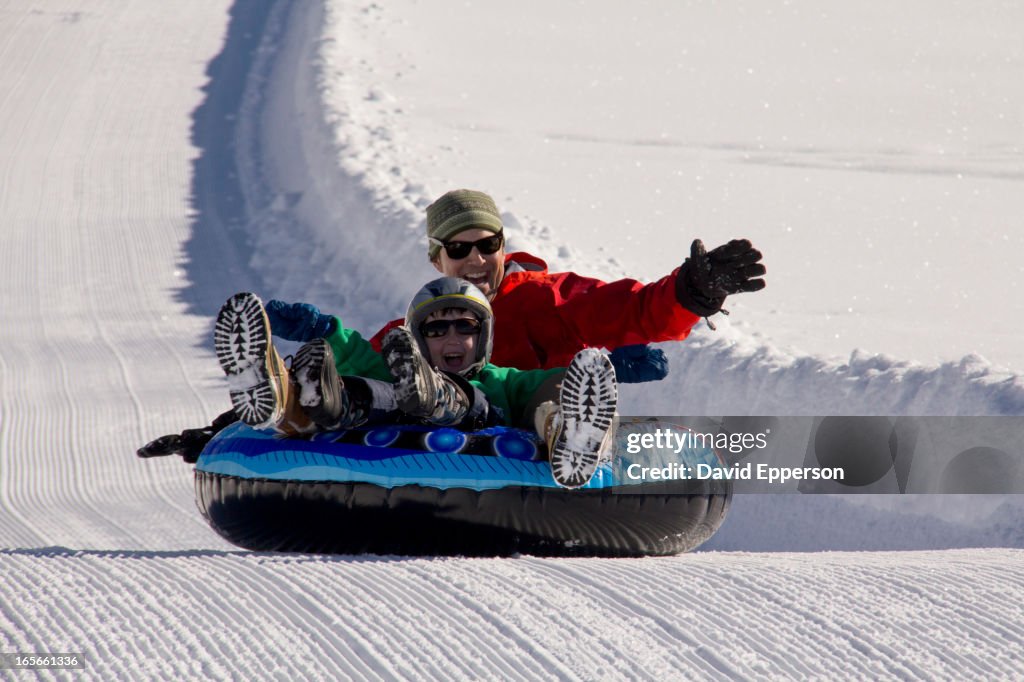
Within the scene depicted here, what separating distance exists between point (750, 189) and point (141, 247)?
4515mm

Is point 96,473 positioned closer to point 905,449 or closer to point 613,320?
point 613,320

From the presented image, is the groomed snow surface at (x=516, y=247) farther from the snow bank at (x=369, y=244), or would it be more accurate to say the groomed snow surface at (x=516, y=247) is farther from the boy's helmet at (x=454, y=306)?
the boy's helmet at (x=454, y=306)

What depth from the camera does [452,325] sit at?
128 inches

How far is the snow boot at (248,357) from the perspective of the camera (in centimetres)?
268

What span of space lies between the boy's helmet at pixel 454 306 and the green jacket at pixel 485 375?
0.05 meters

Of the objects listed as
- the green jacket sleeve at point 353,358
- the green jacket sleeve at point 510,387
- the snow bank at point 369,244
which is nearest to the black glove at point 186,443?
the green jacket sleeve at point 353,358

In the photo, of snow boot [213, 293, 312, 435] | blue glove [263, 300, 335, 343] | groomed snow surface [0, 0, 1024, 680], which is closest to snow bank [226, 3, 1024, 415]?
groomed snow surface [0, 0, 1024, 680]

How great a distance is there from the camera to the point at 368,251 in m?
7.31

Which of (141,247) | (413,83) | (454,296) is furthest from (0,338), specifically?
(413,83)

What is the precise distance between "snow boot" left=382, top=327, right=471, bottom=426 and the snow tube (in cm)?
10

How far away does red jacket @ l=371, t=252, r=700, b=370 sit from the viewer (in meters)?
3.36
